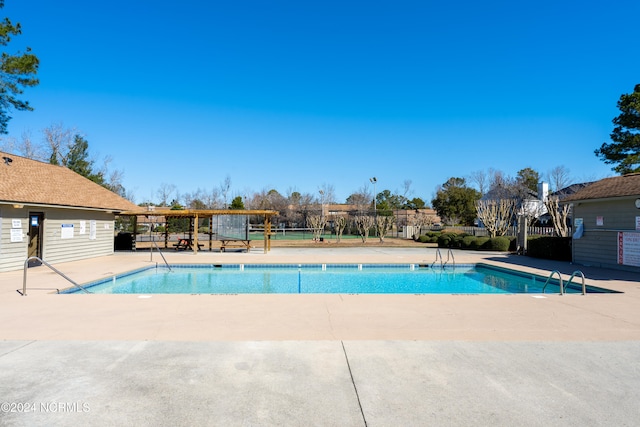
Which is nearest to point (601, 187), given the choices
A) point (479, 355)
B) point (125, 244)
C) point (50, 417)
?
point (479, 355)

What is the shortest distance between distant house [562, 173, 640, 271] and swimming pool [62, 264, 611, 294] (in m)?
3.14

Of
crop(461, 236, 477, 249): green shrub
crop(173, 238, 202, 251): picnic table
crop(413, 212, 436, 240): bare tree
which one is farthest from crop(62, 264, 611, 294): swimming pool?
crop(413, 212, 436, 240): bare tree

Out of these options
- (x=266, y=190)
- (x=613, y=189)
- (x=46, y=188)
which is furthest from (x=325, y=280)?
(x=266, y=190)

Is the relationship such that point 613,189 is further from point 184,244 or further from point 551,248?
point 184,244

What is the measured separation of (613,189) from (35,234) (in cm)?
1956

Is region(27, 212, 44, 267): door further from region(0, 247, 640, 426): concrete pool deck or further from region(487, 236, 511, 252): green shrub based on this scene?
region(487, 236, 511, 252): green shrub

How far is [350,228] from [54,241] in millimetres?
25922

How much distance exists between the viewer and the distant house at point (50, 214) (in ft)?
35.9

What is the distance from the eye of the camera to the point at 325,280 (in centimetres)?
1188

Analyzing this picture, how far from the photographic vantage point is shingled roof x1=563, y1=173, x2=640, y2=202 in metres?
11.3

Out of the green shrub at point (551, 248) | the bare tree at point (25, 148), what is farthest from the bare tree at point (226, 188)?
the green shrub at point (551, 248)

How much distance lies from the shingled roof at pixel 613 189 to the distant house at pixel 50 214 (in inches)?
713

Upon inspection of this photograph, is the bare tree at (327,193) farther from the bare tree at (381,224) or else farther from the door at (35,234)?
the door at (35,234)

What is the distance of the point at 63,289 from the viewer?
26.6 feet
